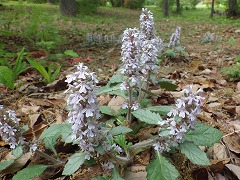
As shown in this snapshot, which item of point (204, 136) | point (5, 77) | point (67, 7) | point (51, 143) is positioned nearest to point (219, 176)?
point (204, 136)

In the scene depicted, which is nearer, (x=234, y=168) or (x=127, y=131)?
(x=127, y=131)

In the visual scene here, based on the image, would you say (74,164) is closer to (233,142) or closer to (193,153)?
(193,153)

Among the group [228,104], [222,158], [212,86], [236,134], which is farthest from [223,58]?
[222,158]

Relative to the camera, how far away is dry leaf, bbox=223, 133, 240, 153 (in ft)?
6.63

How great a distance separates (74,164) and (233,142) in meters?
1.39

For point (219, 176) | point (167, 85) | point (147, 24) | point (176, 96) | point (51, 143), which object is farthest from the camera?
point (176, 96)

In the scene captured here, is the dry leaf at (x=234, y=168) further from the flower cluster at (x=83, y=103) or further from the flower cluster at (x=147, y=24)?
the flower cluster at (x=147, y=24)

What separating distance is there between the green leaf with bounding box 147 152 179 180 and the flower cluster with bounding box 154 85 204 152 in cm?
10

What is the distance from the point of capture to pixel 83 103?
4.37 feet

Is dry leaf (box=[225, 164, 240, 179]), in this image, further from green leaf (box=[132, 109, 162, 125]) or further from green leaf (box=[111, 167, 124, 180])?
green leaf (box=[111, 167, 124, 180])

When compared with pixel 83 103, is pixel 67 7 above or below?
above

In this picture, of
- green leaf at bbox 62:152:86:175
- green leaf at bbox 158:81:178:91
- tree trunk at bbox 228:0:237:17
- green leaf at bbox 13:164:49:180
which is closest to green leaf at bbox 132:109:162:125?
green leaf at bbox 62:152:86:175

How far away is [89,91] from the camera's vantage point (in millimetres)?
1294

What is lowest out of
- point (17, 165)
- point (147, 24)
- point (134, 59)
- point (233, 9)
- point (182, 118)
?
point (17, 165)
